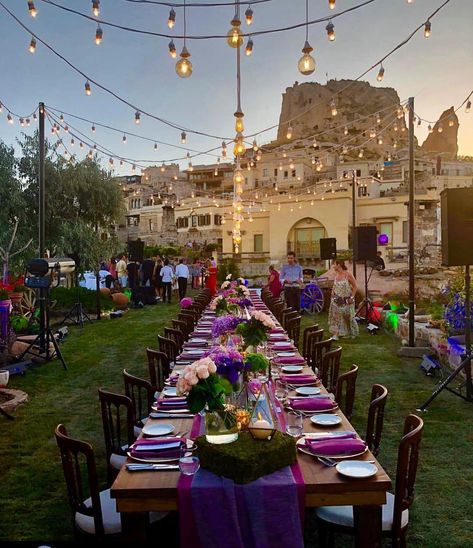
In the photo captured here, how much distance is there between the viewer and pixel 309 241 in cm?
3684

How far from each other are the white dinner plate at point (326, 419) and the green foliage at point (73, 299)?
1197 centimetres

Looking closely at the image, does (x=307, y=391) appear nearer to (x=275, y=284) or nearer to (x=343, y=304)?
(x=343, y=304)

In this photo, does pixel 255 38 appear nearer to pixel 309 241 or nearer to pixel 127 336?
pixel 127 336

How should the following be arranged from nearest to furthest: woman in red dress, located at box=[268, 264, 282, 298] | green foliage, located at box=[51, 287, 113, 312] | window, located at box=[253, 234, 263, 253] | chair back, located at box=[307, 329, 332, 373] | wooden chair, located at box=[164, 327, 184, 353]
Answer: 1. chair back, located at box=[307, 329, 332, 373]
2. wooden chair, located at box=[164, 327, 184, 353]
3. woman in red dress, located at box=[268, 264, 282, 298]
4. green foliage, located at box=[51, 287, 113, 312]
5. window, located at box=[253, 234, 263, 253]

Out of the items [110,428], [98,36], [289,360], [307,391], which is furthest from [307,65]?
[110,428]

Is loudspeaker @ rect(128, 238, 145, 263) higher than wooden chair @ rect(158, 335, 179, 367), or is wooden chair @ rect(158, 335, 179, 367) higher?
loudspeaker @ rect(128, 238, 145, 263)

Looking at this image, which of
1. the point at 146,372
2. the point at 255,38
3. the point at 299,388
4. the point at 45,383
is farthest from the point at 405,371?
the point at 255,38

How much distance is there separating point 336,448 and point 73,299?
1287cm

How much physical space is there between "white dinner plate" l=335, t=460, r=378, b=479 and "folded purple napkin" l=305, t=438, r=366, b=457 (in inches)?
3.9

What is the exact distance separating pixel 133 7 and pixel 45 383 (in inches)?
218

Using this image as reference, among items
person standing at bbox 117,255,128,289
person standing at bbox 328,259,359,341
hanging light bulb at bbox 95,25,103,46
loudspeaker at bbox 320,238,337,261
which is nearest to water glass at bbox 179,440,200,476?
hanging light bulb at bbox 95,25,103,46

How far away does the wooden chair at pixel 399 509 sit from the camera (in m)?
2.49

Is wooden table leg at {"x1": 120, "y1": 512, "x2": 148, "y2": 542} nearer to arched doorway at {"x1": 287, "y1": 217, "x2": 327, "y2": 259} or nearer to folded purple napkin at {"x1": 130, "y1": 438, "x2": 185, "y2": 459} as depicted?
folded purple napkin at {"x1": 130, "y1": 438, "x2": 185, "y2": 459}

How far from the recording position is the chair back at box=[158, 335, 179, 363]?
5.65 m
